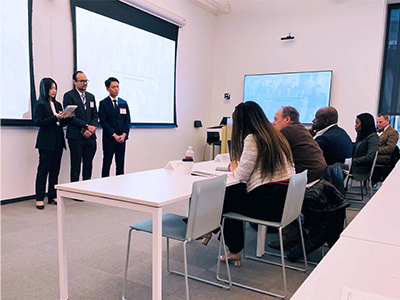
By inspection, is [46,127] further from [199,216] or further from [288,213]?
[288,213]

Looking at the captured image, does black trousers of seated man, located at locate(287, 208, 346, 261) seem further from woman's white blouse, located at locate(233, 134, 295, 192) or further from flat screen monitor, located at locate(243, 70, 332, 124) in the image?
flat screen monitor, located at locate(243, 70, 332, 124)

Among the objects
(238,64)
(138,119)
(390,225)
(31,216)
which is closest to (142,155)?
(138,119)

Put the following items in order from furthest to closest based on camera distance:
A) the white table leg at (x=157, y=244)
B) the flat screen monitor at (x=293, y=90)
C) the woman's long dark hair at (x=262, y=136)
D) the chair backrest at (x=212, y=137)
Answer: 1. the chair backrest at (x=212, y=137)
2. the flat screen monitor at (x=293, y=90)
3. the woman's long dark hair at (x=262, y=136)
4. the white table leg at (x=157, y=244)

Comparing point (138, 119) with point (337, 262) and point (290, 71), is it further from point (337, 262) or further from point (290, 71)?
point (337, 262)

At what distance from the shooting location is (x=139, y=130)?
5.39m

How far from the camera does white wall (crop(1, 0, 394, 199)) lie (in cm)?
570

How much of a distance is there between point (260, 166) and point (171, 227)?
677mm

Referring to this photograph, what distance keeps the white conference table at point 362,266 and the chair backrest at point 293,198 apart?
26.3 inches

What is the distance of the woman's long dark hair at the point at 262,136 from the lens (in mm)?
2025

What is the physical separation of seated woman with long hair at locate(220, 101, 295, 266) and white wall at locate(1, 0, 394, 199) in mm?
2892

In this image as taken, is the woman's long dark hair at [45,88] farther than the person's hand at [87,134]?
No

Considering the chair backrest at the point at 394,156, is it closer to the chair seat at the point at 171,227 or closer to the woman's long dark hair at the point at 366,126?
the woman's long dark hair at the point at 366,126

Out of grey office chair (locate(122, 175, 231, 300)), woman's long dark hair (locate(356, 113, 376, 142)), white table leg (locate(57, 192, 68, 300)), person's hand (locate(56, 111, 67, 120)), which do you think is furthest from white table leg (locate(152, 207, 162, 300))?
woman's long dark hair (locate(356, 113, 376, 142))

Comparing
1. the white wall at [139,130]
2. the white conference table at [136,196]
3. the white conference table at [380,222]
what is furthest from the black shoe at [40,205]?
the white conference table at [380,222]
